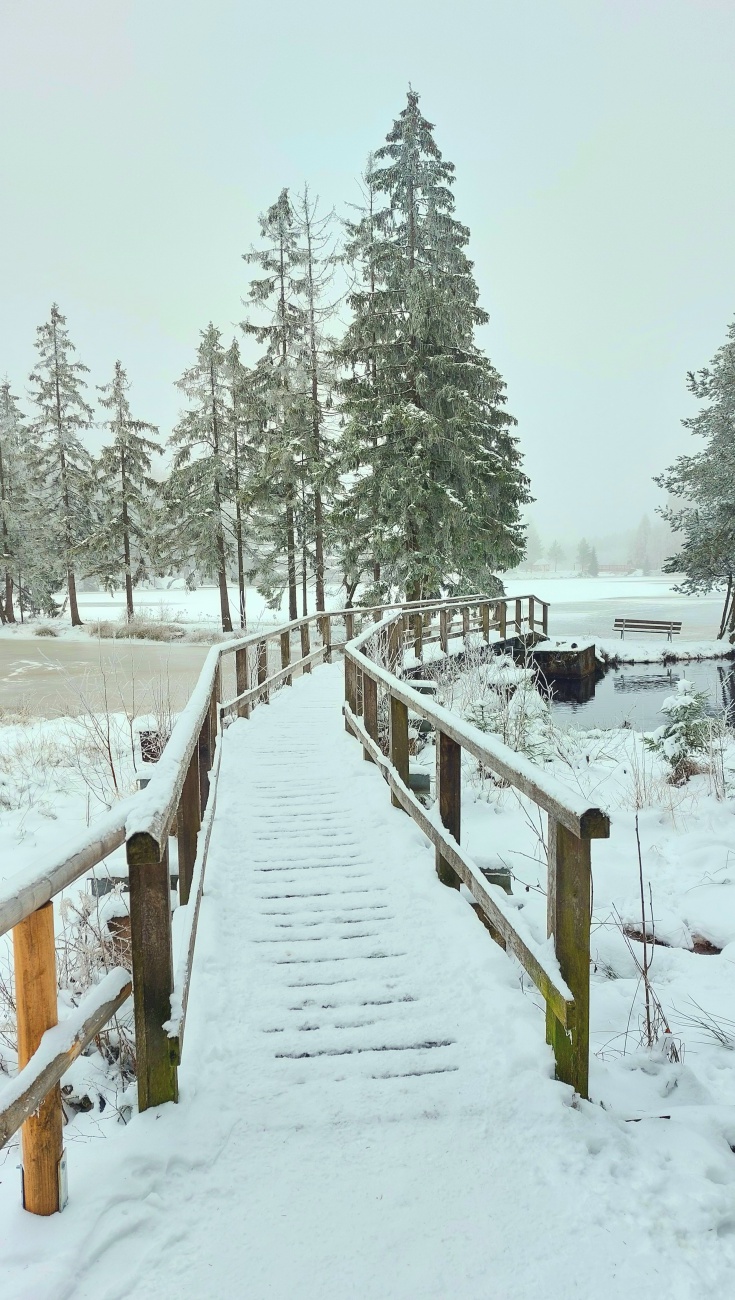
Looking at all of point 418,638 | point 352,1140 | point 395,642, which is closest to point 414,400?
point 418,638

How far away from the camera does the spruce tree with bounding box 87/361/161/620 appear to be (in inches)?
1285

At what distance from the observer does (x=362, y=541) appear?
62.7 feet

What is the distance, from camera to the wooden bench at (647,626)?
102 ft

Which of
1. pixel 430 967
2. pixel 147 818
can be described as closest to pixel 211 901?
pixel 430 967

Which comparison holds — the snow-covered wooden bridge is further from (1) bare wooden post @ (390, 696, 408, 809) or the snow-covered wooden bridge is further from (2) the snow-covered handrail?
(1) bare wooden post @ (390, 696, 408, 809)

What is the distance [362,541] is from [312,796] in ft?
45.0

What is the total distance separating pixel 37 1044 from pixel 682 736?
27.6ft

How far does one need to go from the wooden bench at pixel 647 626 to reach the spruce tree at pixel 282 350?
17.2 metres

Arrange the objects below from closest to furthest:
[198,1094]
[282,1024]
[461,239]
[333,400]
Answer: [198,1094], [282,1024], [461,239], [333,400]

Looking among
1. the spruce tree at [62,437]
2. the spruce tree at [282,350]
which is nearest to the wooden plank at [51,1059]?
the spruce tree at [282,350]

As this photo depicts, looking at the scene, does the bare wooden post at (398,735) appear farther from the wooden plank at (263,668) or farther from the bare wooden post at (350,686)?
the wooden plank at (263,668)

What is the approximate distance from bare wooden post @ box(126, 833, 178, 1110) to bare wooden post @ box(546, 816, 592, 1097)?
142 cm

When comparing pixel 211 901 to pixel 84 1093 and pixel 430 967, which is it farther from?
pixel 430 967

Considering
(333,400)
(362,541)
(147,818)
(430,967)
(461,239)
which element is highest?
(461,239)
